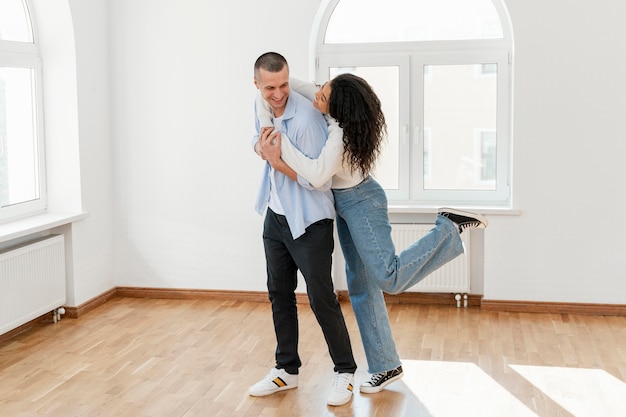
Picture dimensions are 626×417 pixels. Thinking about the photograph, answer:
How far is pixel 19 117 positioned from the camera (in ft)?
17.3

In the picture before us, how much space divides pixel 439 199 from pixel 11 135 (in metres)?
2.82

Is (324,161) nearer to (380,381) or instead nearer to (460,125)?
(380,381)

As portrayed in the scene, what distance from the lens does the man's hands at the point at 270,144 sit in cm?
361

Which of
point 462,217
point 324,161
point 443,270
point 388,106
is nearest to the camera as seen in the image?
point 324,161

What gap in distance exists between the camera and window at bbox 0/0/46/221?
5105 millimetres

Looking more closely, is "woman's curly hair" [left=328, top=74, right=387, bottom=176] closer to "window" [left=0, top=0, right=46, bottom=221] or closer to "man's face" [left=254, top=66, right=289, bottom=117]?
"man's face" [left=254, top=66, right=289, bottom=117]

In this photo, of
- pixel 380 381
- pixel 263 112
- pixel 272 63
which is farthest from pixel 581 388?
pixel 272 63

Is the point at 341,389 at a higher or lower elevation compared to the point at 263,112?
lower

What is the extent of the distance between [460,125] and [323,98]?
7.80 ft

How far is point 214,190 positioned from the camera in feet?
19.1

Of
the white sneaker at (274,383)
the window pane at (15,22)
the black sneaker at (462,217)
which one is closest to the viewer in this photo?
the black sneaker at (462,217)

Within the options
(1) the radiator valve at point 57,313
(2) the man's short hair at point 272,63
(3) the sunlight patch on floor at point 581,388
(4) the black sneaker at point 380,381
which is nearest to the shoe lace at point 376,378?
(4) the black sneaker at point 380,381

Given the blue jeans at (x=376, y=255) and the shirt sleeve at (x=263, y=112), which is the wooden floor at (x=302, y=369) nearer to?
the blue jeans at (x=376, y=255)

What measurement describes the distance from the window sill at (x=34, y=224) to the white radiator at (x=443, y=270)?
81.7 inches
